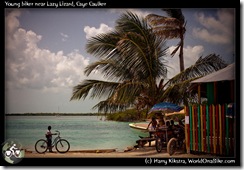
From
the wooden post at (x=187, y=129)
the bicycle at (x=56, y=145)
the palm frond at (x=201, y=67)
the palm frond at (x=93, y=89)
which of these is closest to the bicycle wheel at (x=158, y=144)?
the wooden post at (x=187, y=129)

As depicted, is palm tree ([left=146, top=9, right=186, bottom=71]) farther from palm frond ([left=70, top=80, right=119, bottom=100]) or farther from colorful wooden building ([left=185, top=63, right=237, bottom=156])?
palm frond ([left=70, top=80, right=119, bottom=100])

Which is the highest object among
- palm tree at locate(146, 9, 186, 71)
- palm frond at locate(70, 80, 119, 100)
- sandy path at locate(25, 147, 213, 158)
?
palm tree at locate(146, 9, 186, 71)

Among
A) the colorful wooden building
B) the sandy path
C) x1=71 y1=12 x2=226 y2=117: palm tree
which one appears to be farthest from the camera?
x1=71 y1=12 x2=226 y2=117: palm tree

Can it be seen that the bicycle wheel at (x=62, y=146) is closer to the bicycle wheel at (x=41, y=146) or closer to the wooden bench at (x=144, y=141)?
the bicycle wheel at (x=41, y=146)

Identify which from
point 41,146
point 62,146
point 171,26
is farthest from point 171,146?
point 41,146

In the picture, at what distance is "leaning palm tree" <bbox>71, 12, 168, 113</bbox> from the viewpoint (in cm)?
1287

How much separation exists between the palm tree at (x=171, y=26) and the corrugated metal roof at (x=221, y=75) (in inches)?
29.3

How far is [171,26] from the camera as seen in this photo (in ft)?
42.3

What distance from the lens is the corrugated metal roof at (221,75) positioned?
478 inches

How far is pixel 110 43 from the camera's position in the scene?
42.5 feet

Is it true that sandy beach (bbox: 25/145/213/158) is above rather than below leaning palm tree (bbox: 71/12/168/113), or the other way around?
below

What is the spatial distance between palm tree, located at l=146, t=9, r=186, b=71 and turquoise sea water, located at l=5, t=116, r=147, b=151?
249 centimetres

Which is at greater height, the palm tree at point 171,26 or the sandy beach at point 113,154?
the palm tree at point 171,26

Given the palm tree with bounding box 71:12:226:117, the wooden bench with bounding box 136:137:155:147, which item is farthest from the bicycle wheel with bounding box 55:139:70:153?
the wooden bench with bounding box 136:137:155:147
